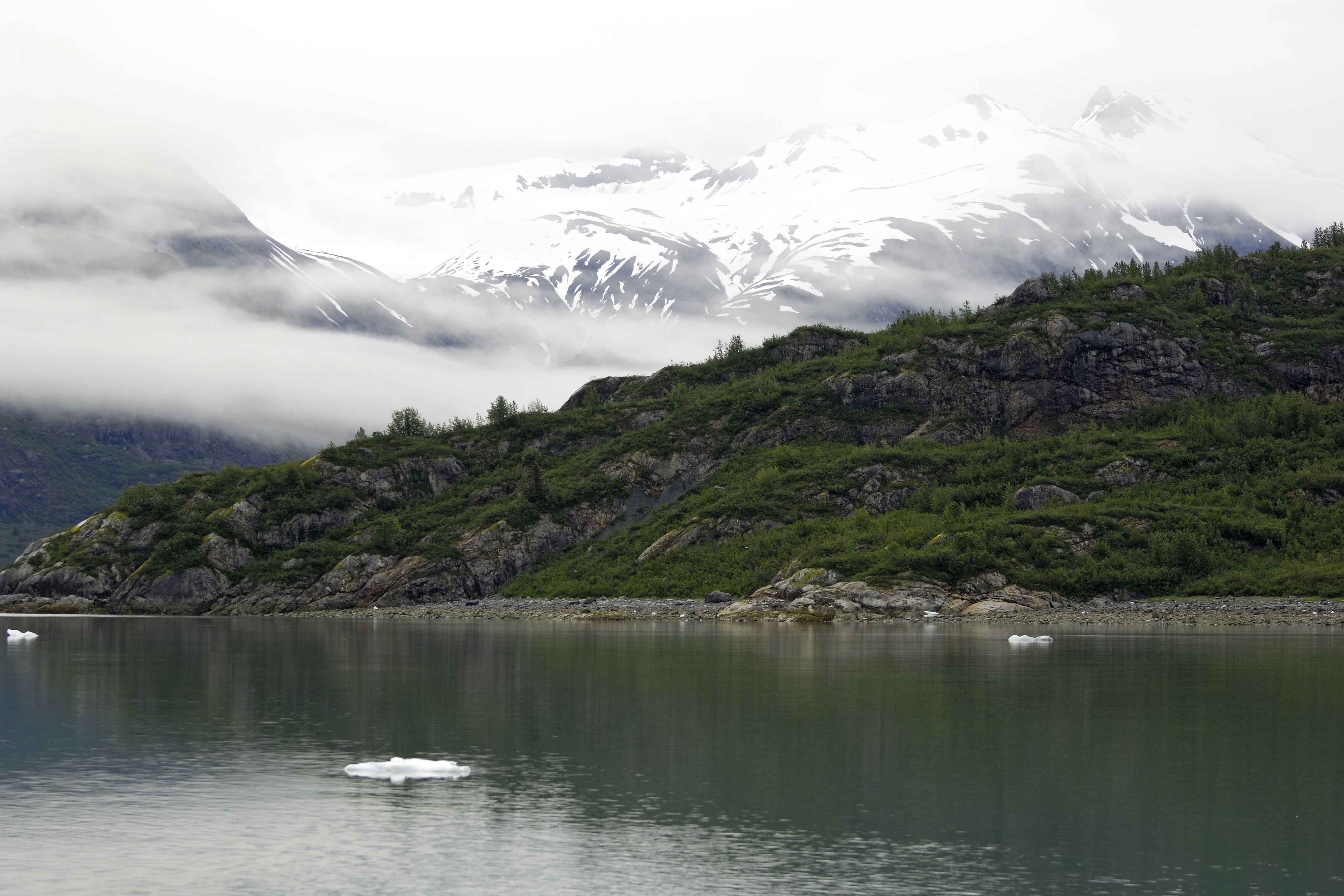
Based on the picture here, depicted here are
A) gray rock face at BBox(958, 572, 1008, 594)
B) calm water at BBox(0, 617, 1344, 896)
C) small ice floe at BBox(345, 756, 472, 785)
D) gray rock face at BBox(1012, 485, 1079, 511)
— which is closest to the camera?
calm water at BBox(0, 617, 1344, 896)

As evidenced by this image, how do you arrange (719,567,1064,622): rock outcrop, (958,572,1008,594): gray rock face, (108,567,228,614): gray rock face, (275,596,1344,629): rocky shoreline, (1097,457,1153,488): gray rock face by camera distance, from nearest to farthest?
(275,596,1344,629): rocky shoreline < (719,567,1064,622): rock outcrop < (958,572,1008,594): gray rock face < (1097,457,1153,488): gray rock face < (108,567,228,614): gray rock face

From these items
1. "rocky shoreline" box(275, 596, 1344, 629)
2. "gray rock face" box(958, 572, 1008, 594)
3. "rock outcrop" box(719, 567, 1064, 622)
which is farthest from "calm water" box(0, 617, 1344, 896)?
"gray rock face" box(958, 572, 1008, 594)

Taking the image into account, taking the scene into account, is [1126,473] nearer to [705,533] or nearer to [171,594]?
[705,533]

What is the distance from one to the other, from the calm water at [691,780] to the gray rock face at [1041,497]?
9427 cm

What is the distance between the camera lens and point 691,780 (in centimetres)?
4006

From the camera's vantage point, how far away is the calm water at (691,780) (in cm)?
2939

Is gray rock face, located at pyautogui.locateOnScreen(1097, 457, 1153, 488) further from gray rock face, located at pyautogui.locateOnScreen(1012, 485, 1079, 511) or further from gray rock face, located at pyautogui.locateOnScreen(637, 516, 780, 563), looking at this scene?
gray rock face, located at pyautogui.locateOnScreen(637, 516, 780, 563)

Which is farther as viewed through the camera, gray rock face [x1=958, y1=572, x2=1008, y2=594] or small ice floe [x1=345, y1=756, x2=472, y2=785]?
gray rock face [x1=958, y1=572, x2=1008, y2=594]

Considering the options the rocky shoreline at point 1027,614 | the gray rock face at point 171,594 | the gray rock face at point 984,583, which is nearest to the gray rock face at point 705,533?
the rocky shoreline at point 1027,614

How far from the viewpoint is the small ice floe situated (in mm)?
39688

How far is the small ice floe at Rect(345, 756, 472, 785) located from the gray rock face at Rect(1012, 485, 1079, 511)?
14266 centimetres

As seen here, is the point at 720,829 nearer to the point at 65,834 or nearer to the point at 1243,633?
the point at 65,834

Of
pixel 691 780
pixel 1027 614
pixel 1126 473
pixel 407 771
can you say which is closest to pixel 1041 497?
pixel 1126 473

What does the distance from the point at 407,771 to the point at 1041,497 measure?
147 metres
